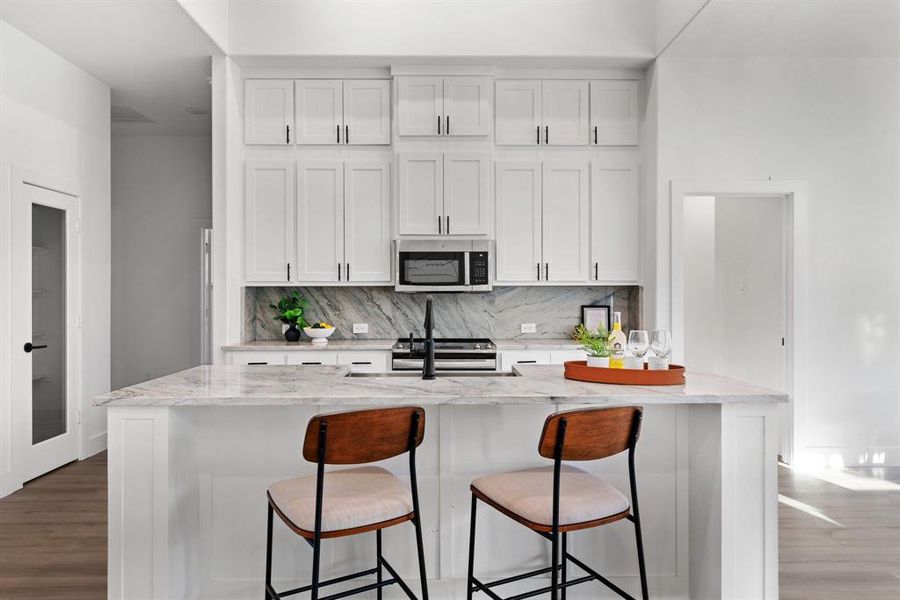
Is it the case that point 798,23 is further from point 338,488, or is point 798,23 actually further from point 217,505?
point 217,505

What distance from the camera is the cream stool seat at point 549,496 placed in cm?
180

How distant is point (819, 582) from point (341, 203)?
3673 mm

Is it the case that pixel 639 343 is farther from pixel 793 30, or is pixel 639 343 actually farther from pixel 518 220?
pixel 793 30

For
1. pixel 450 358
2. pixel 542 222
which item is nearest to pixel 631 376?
pixel 450 358

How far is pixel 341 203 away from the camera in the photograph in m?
4.53

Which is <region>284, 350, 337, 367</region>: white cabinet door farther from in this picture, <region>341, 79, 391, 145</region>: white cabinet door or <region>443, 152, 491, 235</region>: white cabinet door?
<region>341, 79, 391, 145</region>: white cabinet door

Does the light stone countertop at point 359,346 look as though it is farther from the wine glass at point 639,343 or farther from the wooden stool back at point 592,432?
the wooden stool back at point 592,432

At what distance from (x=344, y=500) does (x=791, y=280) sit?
13.0ft

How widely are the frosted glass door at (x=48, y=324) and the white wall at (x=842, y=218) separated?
14.1 ft

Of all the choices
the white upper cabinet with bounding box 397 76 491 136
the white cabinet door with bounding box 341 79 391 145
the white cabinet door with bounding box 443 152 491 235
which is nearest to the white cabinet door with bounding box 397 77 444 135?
the white upper cabinet with bounding box 397 76 491 136

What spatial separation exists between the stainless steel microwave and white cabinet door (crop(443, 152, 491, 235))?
0.54 ft

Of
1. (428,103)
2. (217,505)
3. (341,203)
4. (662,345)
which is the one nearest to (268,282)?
(341,203)

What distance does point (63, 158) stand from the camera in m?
4.35

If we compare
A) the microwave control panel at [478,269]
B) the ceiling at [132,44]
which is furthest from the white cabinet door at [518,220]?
the ceiling at [132,44]
